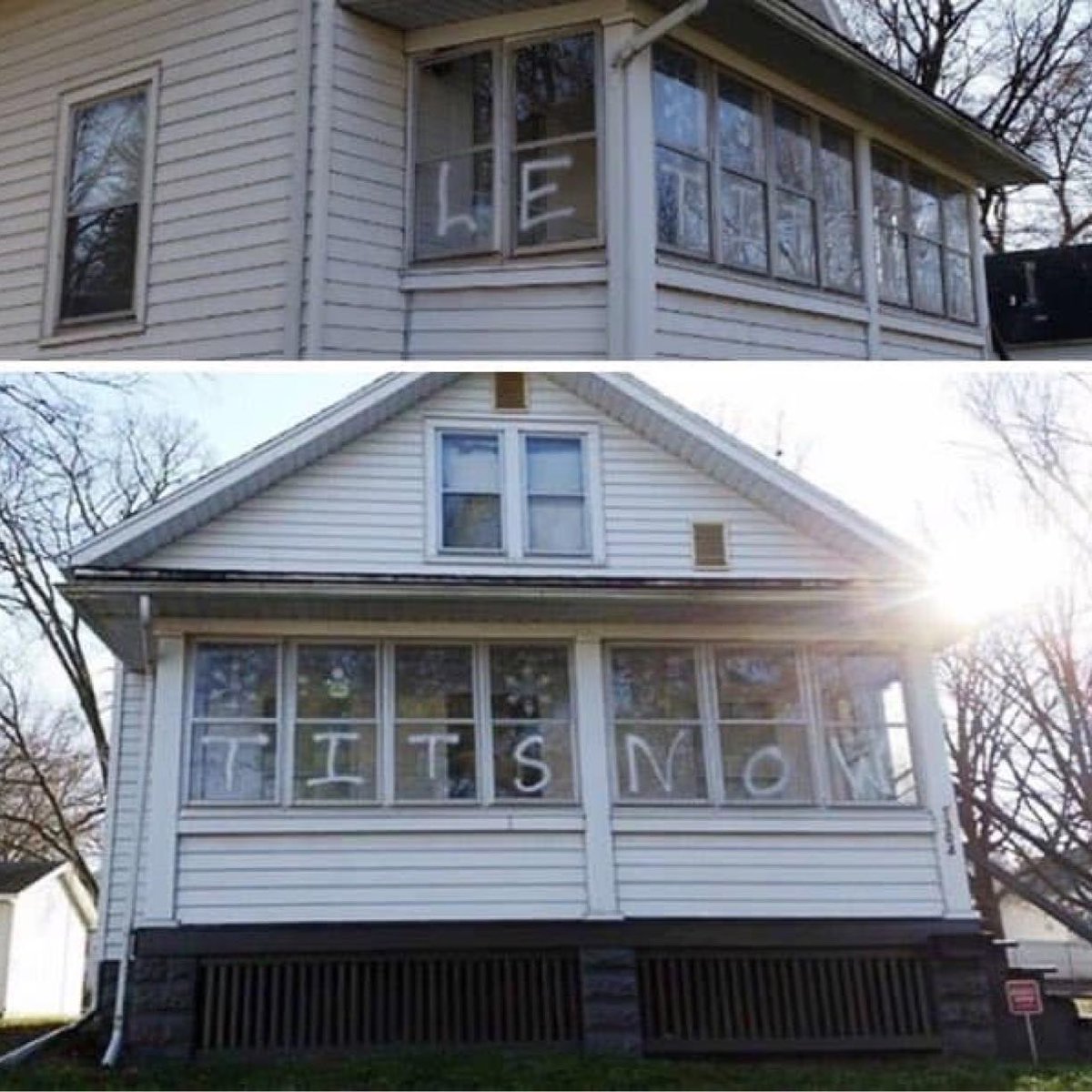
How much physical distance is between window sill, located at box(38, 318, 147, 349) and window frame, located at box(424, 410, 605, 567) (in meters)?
1.54

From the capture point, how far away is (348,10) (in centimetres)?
359

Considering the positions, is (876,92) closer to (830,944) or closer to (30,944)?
(830,944)

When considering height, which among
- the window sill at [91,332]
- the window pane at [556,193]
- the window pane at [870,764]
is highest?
the window pane at [556,193]

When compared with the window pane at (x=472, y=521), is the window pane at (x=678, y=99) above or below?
above

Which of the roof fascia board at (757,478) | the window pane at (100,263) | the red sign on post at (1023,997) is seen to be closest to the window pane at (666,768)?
the roof fascia board at (757,478)

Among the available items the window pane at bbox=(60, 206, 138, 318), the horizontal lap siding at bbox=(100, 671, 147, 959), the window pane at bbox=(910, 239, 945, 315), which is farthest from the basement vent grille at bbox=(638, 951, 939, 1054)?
the window pane at bbox=(910, 239, 945, 315)

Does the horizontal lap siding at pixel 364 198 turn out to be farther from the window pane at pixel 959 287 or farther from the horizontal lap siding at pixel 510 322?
the window pane at pixel 959 287

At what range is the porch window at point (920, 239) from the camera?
4.44 m

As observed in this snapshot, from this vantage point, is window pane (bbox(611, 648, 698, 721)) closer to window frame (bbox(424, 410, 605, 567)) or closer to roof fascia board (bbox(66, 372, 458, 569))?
window frame (bbox(424, 410, 605, 567))

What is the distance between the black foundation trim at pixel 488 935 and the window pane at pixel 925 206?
9.32 ft

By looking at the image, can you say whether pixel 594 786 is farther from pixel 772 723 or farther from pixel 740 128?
pixel 740 128

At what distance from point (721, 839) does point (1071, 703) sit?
0.54 m

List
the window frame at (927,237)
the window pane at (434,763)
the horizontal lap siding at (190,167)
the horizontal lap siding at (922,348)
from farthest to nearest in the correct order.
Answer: the window frame at (927,237)
the horizontal lap siding at (922,348)
the horizontal lap siding at (190,167)
the window pane at (434,763)

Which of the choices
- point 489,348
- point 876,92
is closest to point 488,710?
point 489,348
